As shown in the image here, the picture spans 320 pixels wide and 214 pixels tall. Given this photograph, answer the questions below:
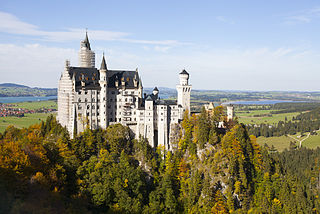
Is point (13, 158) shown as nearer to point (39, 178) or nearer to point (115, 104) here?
point (39, 178)

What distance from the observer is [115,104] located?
275ft

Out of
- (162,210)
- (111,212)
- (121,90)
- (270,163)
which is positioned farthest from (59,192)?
(270,163)

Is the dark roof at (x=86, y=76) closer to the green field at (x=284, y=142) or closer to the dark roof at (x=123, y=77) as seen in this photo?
the dark roof at (x=123, y=77)

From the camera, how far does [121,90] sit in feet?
276

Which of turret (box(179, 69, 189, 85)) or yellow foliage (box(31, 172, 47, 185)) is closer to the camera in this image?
yellow foliage (box(31, 172, 47, 185))

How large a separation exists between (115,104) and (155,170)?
73.3 ft

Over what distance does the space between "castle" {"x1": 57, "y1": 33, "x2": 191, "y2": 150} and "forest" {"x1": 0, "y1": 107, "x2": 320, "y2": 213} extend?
2.75m

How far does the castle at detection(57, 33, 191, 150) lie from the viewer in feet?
256

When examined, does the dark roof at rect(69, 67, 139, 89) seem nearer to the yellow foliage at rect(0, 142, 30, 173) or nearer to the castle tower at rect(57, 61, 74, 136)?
the castle tower at rect(57, 61, 74, 136)

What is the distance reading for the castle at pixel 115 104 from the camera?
78.0 metres

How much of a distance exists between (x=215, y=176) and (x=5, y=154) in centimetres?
4863

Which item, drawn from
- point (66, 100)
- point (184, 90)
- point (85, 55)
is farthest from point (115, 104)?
point (184, 90)

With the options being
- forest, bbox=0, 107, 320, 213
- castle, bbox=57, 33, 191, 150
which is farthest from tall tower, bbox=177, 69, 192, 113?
forest, bbox=0, 107, 320, 213

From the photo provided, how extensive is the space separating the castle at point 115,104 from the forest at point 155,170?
9.02 feet
